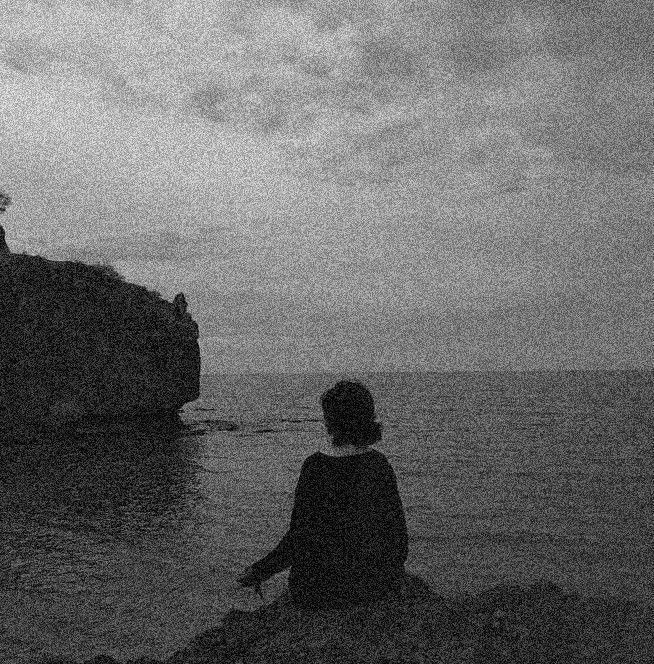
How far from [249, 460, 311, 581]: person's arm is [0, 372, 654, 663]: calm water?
247 inches

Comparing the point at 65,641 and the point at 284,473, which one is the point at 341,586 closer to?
the point at 65,641

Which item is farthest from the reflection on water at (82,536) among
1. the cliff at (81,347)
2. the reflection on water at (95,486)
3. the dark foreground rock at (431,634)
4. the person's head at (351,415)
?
the cliff at (81,347)

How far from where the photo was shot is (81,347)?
50.6 metres

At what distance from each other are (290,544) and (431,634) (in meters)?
1.94

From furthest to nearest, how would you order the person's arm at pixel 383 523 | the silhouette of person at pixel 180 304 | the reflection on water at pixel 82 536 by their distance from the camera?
the silhouette of person at pixel 180 304, the reflection on water at pixel 82 536, the person's arm at pixel 383 523

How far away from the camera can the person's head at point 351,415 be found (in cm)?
492

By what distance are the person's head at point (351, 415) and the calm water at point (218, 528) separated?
734cm

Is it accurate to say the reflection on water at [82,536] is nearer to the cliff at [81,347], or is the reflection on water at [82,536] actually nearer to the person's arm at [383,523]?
the person's arm at [383,523]

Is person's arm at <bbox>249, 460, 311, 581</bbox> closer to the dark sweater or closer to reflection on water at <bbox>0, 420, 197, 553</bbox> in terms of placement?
the dark sweater

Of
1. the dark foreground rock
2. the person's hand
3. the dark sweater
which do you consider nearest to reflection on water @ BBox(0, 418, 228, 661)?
the dark foreground rock

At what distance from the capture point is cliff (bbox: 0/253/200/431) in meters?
46.8

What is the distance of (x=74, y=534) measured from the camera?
17766 millimetres

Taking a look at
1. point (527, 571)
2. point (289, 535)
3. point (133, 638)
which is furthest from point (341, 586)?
point (527, 571)

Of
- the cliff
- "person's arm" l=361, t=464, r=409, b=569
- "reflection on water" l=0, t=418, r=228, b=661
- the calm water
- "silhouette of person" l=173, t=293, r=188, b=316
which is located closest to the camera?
"person's arm" l=361, t=464, r=409, b=569
